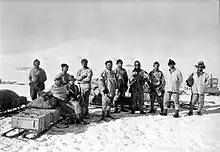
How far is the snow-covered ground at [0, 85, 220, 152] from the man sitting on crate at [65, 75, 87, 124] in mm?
279

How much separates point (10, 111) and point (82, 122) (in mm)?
2579

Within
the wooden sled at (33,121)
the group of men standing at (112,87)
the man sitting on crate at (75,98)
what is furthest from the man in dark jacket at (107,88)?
the wooden sled at (33,121)

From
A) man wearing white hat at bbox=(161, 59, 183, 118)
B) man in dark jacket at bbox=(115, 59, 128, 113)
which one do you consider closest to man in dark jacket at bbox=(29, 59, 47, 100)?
man in dark jacket at bbox=(115, 59, 128, 113)

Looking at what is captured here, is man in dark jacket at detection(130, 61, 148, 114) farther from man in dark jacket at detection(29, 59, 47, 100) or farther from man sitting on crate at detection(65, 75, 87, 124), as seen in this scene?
man in dark jacket at detection(29, 59, 47, 100)

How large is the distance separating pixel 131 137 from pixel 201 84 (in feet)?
10.8

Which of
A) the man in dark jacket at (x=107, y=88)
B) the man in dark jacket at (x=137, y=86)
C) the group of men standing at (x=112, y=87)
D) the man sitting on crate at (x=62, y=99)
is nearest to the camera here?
the man sitting on crate at (x=62, y=99)

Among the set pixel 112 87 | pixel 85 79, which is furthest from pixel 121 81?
pixel 85 79

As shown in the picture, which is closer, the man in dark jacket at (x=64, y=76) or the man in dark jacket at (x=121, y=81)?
the man in dark jacket at (x=64, y=76)

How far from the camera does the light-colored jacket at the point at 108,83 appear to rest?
24.8ft

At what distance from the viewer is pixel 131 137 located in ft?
19.9

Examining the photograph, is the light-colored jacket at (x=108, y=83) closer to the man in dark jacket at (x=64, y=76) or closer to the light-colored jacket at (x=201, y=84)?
the man in dark jacket at (x=64, y=76)

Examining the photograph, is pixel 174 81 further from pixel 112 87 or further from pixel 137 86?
pixel 112 87

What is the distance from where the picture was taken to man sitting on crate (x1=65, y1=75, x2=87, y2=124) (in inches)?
271

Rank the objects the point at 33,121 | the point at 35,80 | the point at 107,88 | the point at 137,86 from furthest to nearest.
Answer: the point at 137,86 → the point at 35,80 → the point at 107,88 → the point at 33,121
